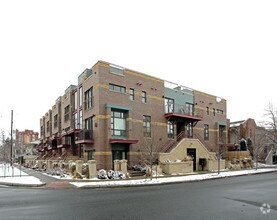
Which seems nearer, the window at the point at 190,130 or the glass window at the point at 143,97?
the glass window at the point at 143,97

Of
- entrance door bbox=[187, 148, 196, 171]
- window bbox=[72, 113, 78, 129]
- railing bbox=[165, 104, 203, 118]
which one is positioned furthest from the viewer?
window bbox=[72, 113, 78, 129]

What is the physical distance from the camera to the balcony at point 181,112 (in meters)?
36.6

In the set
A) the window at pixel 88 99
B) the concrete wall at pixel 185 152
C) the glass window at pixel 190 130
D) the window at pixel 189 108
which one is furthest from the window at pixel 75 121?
the glass window at pixel 190 130

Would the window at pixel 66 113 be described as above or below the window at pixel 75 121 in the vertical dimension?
above

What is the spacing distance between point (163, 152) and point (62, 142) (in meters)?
16.0

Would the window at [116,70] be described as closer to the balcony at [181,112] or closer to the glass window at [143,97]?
the glass window at [143,97]

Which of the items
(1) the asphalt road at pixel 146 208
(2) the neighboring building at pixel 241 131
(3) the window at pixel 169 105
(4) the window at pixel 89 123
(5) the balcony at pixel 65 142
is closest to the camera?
(1) the asphalt road at pixel 146 208

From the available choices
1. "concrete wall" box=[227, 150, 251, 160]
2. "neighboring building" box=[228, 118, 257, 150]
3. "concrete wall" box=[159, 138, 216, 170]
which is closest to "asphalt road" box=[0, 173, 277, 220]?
"concrete wall" box=[159, 138, 216, 170]

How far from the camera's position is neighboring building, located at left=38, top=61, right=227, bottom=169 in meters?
30.3

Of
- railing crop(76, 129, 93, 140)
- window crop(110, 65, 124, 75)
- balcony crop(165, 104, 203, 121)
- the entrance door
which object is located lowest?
the entrance door

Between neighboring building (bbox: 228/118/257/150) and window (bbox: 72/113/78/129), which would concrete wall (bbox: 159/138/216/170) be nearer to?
window (bbox: 72/113/78/129)

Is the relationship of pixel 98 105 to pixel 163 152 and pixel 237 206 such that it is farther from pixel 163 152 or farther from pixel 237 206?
pixel 237 206

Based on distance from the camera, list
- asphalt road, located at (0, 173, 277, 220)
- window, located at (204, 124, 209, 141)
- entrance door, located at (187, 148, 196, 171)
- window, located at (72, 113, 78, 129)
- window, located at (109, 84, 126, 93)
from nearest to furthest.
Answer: asphalt road, located at (0, 173, 277, 220), window, located at (109, 84, 126, 93), entrance door, located at (187, 148, 196, 171), window, located at (72, 113, 78, 129), window, located at (204, 124, 209, 141)

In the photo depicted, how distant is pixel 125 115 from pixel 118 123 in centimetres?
128
